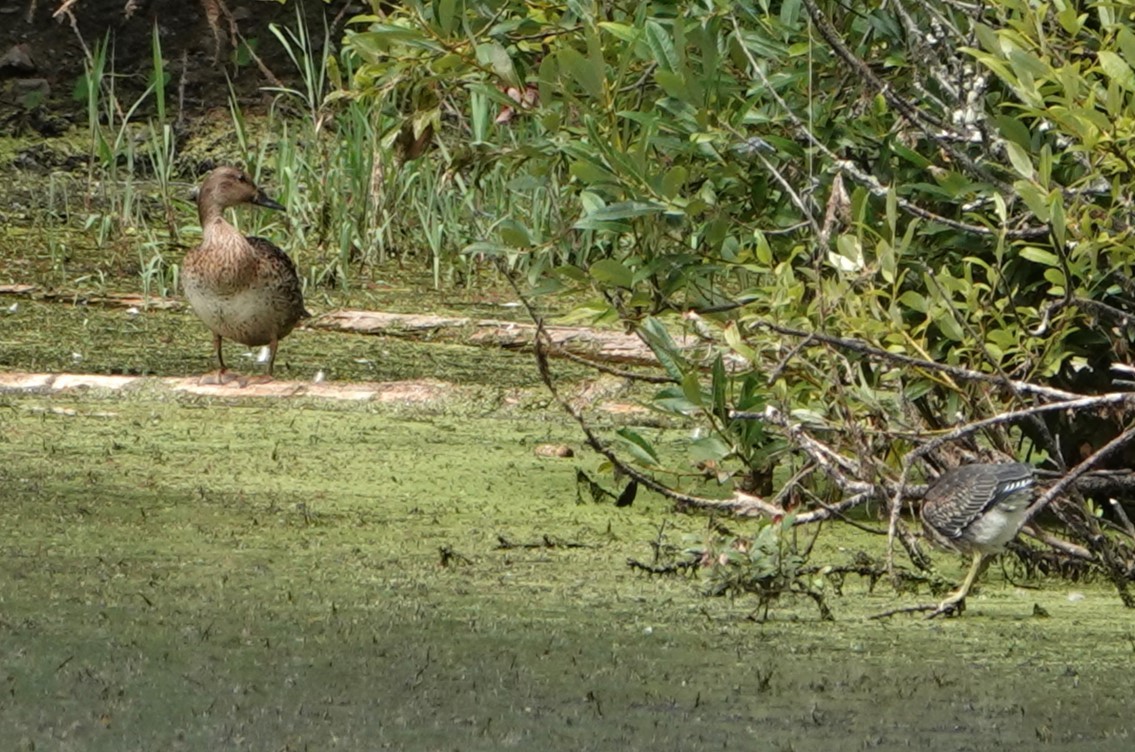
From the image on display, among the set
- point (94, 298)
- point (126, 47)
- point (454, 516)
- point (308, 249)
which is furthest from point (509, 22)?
point (126, 47)

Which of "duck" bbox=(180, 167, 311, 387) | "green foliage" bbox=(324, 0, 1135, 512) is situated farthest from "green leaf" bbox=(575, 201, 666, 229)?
"duck" bbox=(180, 167, 311, 387)

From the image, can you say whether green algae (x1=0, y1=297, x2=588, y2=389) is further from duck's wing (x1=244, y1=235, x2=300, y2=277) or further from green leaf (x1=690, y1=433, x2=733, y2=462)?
green leaf (x1=690, y1=433, x2=733, y2=462)

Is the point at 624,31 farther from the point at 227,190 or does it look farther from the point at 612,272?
the point at 227,190

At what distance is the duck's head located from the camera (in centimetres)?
712

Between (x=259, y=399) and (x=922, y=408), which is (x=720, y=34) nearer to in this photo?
(x=922, y=408)

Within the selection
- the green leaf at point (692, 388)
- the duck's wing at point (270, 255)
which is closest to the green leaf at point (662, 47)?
the green leaf at point (692, 388)

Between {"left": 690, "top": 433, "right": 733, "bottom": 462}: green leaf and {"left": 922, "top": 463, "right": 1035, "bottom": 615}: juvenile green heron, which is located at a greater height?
{"left": 922, "top": 463, "right": 1035, "bottom": 615}: juvenile green heron

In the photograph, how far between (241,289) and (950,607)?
10.4 ft

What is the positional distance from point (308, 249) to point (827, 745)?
5646 mm

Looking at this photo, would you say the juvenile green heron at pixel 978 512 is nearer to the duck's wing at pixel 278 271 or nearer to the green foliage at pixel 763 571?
the green foliage at pixel 763 571

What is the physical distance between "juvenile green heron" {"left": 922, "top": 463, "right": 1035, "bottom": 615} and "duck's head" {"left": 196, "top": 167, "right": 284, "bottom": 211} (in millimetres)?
3759

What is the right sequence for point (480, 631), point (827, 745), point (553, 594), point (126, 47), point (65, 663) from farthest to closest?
point (126, 47)
point (553, 594)
point (480, 631)
point (65, 663)
point (827, 745)

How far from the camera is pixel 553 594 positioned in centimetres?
373

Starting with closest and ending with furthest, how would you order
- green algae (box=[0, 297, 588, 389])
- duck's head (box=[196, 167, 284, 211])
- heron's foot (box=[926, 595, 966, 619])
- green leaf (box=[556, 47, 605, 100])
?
heron's foot (box=[926, 595, 966, 619])
green leaf (box=[556, 47, 605, 100])
green algae (box=[0, 297, 588, 389])
duck's head (box=[196, 167, 284, 211])
